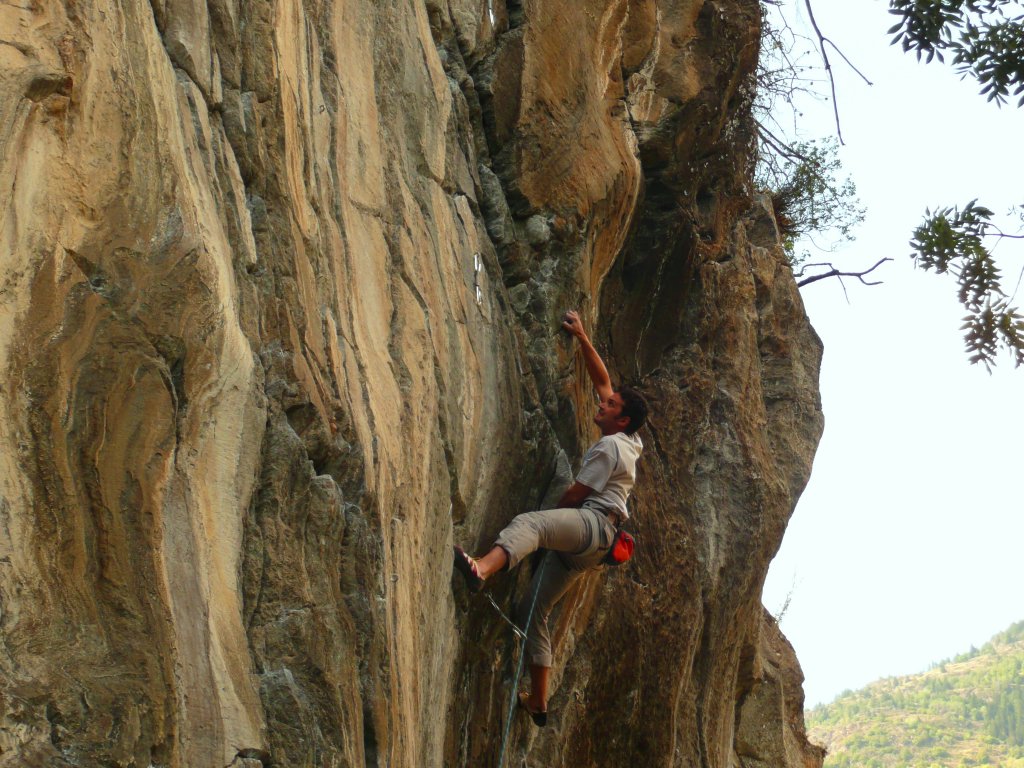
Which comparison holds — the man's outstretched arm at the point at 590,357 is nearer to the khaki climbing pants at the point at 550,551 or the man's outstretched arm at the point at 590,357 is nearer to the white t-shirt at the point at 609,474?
the white t-shirt at the point at 609,474

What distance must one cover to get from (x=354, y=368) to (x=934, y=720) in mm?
80066

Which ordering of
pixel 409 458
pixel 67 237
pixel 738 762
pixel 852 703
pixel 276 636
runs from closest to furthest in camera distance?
pixel 67 237 < pixel 276 636 < pixel 409 458 < pixel 738 762 < pixel 852 703

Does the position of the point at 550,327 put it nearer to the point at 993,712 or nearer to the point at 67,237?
the point at 67,237

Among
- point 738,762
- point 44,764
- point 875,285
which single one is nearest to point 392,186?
point 44,764

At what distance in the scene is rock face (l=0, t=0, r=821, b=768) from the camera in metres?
4.02

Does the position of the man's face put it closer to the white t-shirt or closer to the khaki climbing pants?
the white t-shirt

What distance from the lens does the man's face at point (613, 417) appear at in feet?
27.7

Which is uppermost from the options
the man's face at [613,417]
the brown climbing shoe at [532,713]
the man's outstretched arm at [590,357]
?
the man's outstretched arm at [590,357]

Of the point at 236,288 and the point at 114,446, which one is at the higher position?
the point at 236,288

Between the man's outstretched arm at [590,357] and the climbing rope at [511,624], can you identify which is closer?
the climbing rope at [511,624]

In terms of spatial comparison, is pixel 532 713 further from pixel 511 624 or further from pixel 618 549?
pixel 618 549

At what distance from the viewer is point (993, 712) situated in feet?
261

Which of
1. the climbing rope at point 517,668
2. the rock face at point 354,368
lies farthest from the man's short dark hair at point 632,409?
the climbing rope at point 517,668

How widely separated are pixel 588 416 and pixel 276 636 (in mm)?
4527
